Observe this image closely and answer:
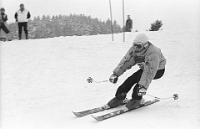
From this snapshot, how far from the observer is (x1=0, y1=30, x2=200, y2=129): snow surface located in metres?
4.65

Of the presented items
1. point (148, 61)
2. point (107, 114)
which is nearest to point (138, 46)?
point (148, 61)

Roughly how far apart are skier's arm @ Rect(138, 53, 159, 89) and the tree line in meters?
38.1

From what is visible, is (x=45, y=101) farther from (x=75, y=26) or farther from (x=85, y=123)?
(x=75, y=26)

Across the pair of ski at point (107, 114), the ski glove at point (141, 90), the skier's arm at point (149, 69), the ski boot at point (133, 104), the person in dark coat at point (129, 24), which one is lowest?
the pair of ski at point (107, 114)

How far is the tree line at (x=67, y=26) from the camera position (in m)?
44.0

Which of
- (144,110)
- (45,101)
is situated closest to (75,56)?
(45,101)

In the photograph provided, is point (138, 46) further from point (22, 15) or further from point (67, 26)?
point (67, 26)

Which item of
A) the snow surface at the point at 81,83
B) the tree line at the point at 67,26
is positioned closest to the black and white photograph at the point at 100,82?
the snow surface at the point at 81,83

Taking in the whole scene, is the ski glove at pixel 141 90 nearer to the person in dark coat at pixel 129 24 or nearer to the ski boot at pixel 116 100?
the ski boot at pixel 116 100

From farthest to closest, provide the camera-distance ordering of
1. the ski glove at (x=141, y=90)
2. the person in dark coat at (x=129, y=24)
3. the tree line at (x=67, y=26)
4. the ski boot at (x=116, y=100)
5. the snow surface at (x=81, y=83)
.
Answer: the tree line at (x=67, y=26)
the person in dark coat at (x=129, y=24)
the ski boot at (x=116, y=100)
the snow surface at (x=81, y=83)
the ski glove at (x=141, y=90)

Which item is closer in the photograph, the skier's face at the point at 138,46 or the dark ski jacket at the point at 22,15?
the skier's face at the point at 138,46

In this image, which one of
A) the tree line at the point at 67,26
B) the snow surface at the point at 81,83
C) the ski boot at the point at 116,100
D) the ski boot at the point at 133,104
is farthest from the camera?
the tree line at the point at 67,26

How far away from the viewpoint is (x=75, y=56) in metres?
9.81

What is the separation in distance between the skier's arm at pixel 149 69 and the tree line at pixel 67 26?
38144 mm
